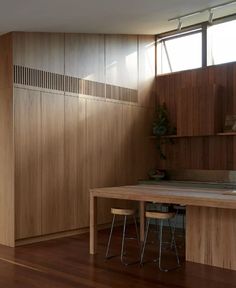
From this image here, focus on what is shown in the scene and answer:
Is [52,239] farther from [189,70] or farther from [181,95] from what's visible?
[189,70]

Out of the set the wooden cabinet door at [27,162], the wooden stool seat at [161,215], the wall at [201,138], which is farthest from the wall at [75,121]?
the wooden stool seat at [161,215]

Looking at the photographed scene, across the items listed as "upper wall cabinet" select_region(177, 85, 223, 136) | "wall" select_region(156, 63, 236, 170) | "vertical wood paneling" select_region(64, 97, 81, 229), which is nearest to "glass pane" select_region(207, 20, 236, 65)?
"wall" select_region(156, 63, 236, 170)

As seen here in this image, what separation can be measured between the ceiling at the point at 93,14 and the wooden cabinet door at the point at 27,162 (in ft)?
3.19

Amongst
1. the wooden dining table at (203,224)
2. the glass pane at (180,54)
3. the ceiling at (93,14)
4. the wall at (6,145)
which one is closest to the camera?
the wooden dining table at (203,224)

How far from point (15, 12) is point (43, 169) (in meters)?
2.23

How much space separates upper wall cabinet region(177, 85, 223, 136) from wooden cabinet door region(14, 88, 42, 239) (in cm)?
254

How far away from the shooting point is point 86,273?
415cm

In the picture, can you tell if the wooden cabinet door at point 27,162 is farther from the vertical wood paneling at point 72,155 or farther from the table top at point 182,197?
the table top at point 182,197

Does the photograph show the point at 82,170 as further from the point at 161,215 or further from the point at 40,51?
the point at 161,215

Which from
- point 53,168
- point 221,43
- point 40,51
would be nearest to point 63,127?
point 53,168

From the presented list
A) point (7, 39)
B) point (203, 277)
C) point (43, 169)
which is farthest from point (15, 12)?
point (203, 277)

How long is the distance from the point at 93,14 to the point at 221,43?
8.98 feet

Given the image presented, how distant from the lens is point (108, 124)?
6844 mm

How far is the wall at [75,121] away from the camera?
5582 millimetres
